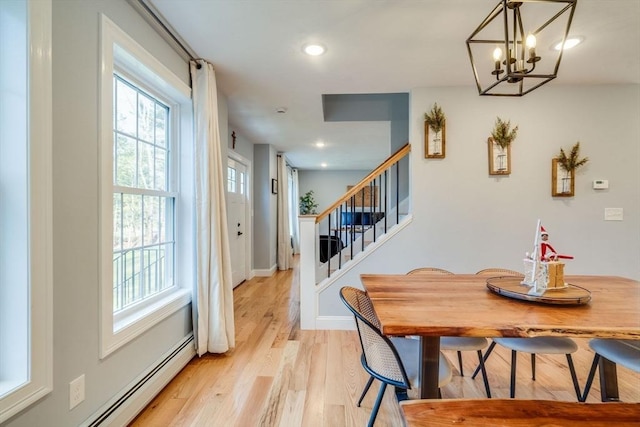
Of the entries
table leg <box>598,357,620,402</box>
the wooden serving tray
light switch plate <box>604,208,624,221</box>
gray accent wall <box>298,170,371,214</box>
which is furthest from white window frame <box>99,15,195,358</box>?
gray accent wall <box>298,170,371,214</box>

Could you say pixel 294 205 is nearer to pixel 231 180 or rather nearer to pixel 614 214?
pixel 231 180

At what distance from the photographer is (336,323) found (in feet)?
10.0

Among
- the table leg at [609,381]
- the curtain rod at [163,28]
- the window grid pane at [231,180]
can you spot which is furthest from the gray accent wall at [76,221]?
the window grid pane at [231,180]

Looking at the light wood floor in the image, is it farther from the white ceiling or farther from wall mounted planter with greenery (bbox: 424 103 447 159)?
the white ceiling

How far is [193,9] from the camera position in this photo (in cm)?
186

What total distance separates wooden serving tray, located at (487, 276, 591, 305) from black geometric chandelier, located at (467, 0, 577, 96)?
3.25 feet

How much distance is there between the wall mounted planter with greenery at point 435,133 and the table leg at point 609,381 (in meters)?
1.96

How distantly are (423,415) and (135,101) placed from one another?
2.29 m

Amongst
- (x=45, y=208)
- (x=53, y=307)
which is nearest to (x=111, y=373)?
(x=53, y=307)

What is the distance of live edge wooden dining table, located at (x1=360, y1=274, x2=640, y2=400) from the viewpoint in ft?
3.79

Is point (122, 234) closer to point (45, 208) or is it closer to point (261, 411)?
point (45, 208)

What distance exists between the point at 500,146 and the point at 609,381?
203cm

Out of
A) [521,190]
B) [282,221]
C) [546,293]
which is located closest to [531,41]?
[546,293]

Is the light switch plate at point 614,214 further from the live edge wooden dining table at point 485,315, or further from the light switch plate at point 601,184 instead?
the live edge wooden dining table at point 485,315
